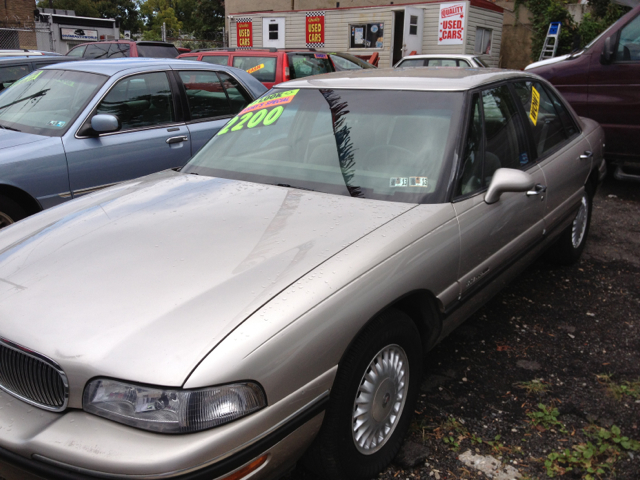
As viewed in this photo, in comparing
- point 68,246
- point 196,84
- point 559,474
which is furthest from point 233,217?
point 196,84

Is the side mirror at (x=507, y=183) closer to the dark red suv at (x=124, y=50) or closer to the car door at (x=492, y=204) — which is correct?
the car door at (x=492, y=204)

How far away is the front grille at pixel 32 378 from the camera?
5.81ft

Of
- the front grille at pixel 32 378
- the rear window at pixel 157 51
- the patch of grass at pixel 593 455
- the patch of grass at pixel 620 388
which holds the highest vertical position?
the rear window at pixel 157 51

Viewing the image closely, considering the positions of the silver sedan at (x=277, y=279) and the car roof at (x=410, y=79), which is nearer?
the silver sedan at (x=277, y=279)

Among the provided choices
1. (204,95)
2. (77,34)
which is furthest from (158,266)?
(77,34)

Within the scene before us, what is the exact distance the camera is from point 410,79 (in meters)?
3.17

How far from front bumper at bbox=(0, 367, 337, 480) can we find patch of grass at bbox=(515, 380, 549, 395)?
1.67 meters

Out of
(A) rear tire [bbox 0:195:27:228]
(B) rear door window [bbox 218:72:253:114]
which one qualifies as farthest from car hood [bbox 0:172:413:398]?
(B) rear door window [bbox 218:72:253:114]

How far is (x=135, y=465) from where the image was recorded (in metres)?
1.58

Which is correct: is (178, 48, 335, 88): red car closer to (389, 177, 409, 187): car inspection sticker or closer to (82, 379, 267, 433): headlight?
(389, 177, 409, 187): car inspection sticker

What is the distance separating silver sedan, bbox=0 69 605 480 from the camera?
169 centimetres

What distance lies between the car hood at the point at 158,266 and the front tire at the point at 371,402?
1.27 feet

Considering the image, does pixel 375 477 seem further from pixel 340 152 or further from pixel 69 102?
pixel 69 102

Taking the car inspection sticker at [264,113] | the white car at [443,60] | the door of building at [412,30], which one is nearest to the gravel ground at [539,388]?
the car inspection sticker at [264,113]
